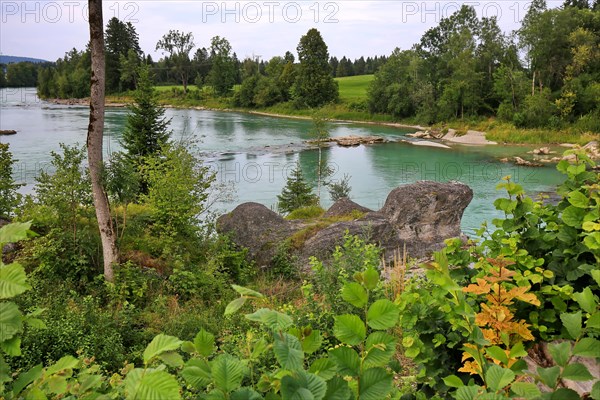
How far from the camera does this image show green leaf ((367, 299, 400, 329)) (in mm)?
1030

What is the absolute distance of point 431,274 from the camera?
1.46 metres

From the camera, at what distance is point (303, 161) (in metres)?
30.8

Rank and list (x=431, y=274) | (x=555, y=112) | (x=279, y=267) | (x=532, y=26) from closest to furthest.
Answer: (x=431, y=274), (x=279, y=267), (x=555, y=112), (x=532, y=26)

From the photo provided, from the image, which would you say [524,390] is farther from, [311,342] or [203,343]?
[203,343]

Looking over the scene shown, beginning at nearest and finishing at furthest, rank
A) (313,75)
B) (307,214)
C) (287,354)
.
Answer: (287,354)
(307,214)
(313,75)

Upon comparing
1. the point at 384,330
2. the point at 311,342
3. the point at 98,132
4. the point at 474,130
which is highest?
the point at 474,130

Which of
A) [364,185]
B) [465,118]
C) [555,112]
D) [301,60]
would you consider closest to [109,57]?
[301,60]

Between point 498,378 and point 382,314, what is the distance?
256 millimetres

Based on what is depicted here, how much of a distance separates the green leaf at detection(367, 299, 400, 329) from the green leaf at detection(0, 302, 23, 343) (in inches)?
28.4

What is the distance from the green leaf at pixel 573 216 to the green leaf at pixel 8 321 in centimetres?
214

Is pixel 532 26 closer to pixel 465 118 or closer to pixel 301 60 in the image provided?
pixel 465 118

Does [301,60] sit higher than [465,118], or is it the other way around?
[301,60]

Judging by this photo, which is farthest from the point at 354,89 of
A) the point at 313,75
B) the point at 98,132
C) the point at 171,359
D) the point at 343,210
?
the point at 171,359

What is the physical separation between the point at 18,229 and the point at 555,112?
4896 cm
